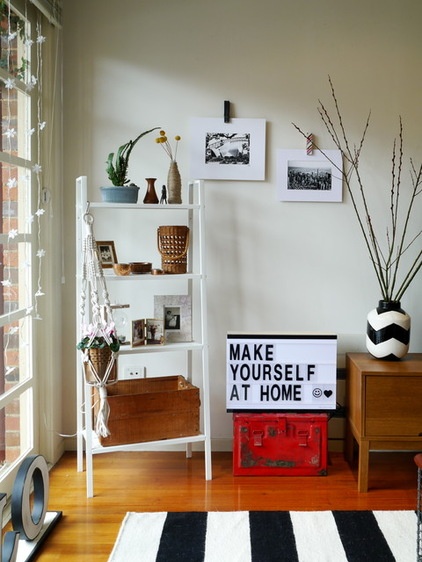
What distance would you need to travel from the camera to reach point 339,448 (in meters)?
3.21

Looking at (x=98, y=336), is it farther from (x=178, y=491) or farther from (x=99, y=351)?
(x=178, y=491)

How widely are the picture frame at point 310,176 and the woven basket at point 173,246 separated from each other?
1.99ft

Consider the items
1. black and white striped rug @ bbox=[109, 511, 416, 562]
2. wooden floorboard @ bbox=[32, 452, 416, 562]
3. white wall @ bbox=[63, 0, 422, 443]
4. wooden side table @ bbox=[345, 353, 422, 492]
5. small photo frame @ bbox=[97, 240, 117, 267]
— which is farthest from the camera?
white wall @ bbox=[63, 0, 422, 443]

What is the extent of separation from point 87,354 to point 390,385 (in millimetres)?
1341

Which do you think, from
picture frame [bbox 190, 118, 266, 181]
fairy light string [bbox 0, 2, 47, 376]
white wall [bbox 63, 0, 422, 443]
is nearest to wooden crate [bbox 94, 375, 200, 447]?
fairy light string [bbox 0, 2, 47, 376]

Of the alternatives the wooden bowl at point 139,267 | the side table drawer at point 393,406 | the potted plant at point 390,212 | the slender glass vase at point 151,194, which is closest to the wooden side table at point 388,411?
the side table drawer at point 393,406

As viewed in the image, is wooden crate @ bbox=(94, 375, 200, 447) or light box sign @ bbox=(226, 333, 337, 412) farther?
light box sign @ bbox=(226, 333, 337, 412)

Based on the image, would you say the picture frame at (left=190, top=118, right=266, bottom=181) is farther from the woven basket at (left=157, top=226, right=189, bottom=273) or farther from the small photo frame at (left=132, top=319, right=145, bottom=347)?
the small photo frame at (left=132, top=319, right=145, bottom=347)

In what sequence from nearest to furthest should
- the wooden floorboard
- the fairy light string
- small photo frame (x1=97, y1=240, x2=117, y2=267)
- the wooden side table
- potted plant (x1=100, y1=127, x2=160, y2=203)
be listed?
1. the wooden floorboard
2. the fairy light string
3. the wooden side table
4. potted plant (x1=100, y1=127, x2=160, y2=203)
5. small photo frame (x1=97, y1=240, x2=117, y2=267)

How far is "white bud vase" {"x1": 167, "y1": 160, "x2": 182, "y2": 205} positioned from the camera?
2.88 meters

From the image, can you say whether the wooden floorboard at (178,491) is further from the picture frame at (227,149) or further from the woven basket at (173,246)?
the picture frame at (227,149)

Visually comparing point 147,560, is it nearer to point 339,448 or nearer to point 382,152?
point 339,448

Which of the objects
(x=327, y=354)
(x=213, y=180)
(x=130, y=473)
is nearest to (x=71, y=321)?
(x=130, y=473)

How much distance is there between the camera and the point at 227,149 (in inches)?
121
